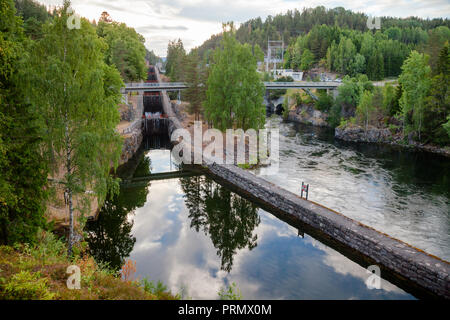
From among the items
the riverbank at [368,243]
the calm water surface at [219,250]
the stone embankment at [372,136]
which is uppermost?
the stone embankment at [372,136]

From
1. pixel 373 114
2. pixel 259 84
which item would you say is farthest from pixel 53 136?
pixel 373 114

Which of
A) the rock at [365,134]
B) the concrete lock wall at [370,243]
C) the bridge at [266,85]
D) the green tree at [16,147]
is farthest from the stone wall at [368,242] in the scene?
the bridge at [266,85]

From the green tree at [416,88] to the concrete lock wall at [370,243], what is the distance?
30652 mm

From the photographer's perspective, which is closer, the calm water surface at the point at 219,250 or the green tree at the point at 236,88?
the calm water surface at the point at 219,250

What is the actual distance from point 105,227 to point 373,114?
4548 cm

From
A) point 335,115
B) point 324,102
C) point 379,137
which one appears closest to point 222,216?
point 379,137

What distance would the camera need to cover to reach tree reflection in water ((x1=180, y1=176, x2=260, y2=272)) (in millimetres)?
18281

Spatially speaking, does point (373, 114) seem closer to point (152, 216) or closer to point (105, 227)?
point (152, 216)

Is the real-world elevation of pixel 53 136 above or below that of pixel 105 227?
above

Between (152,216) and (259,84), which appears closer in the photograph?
(152,216)

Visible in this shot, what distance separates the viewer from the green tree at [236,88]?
3494cm

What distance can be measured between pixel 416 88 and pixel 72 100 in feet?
148

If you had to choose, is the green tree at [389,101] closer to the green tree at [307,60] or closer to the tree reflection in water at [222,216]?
the tree reflection in water at [222,216]
